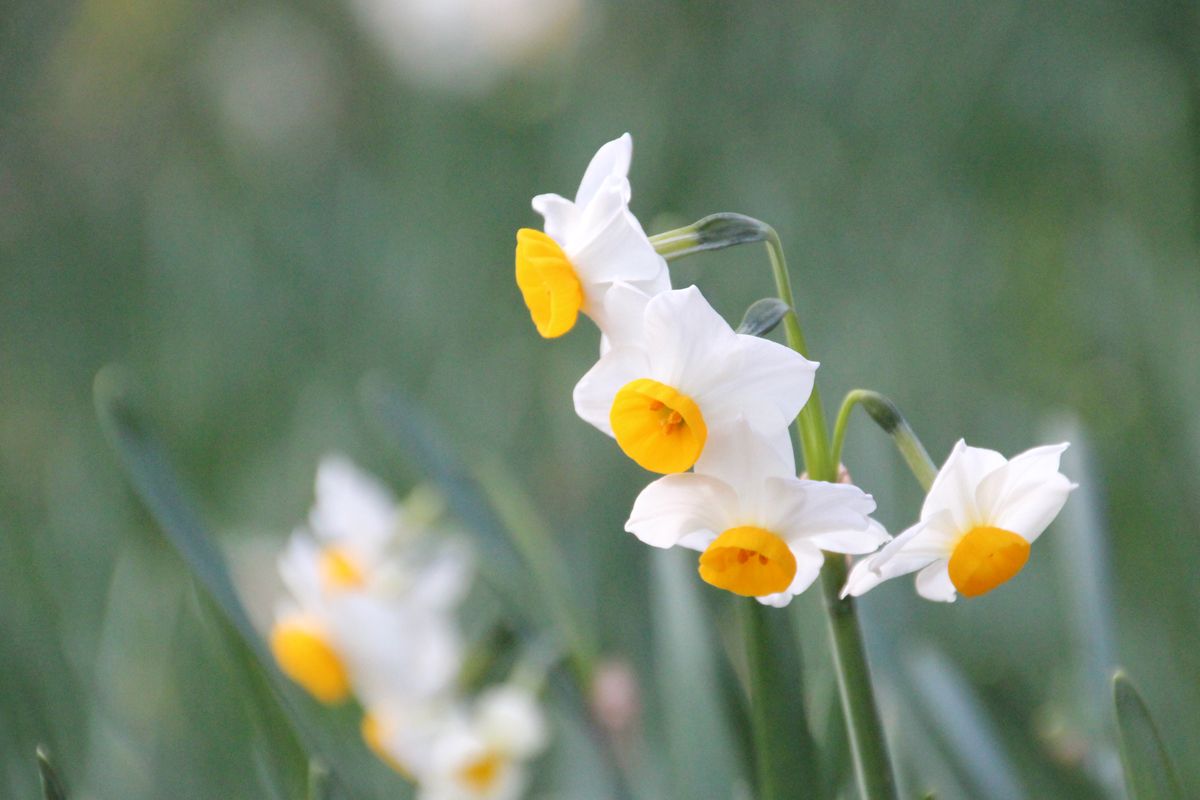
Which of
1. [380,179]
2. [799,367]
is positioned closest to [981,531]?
[799,367]

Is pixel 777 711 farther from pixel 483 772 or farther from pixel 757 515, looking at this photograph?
pixel 483 772

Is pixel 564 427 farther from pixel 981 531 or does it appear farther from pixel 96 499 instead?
pixel 981 531

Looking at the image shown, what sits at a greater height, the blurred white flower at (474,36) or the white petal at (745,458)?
the blurred white flower at (474,36)

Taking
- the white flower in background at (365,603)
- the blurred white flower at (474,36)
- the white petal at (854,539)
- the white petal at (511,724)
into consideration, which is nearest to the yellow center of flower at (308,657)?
the white flower in background at (365,603)

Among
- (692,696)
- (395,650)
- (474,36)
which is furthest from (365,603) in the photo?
(474,36)

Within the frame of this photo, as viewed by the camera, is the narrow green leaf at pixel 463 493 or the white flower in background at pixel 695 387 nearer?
the white flower in background at pixel 695 387

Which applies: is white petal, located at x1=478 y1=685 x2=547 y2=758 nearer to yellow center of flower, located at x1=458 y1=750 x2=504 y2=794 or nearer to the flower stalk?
yellow center of flower, located at x1=458 y1=750 x2=504 y2=794

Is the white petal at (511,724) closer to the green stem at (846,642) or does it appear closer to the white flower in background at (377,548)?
the white flower in background at (377,548)
